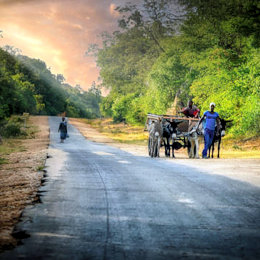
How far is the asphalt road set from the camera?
159 inches

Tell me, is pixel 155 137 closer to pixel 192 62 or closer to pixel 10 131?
pixel 192 62

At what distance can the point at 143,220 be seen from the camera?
5.25 meters

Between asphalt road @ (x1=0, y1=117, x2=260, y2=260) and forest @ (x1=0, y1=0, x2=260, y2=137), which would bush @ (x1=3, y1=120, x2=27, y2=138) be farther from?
asphalt road @ (x1=0, y1=117, x2=260, y2=260)

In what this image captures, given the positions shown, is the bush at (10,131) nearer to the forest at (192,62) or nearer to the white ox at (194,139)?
the forest at (192,62)

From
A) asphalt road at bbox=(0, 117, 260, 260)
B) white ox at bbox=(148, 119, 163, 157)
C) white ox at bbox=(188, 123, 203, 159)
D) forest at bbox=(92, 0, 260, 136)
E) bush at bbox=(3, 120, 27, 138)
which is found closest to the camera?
asphalt road at bbox=(0, 117, 260, 260)

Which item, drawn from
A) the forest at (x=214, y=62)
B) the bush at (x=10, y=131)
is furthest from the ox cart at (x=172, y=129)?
the bush at (x=10, y=131)

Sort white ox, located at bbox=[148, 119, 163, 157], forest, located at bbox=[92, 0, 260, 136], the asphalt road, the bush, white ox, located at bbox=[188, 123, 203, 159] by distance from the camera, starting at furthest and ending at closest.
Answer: the bush < forest, located at bbox=[92, 0, 260, 136] < white ox, located at bbox=[148, 119, 163, 157] < white ox, located at bbox=[188, 123, 203, 159] < the asphalt road

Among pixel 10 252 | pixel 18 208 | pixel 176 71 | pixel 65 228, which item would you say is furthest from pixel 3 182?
pixel 176 71

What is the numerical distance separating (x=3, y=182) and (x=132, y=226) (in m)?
5.37

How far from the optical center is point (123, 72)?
161 feet

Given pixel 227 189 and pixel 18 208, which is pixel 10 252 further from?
pixel 227 189

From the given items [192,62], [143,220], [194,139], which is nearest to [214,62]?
[192,62]

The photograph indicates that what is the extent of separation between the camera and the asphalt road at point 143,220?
4051mm

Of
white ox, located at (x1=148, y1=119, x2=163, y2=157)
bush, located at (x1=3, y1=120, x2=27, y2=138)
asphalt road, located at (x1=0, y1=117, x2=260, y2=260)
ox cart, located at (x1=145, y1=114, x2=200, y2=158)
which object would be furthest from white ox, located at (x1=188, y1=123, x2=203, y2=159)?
bush, located at (x1=3, y1=120, x2=27, y2=138)
